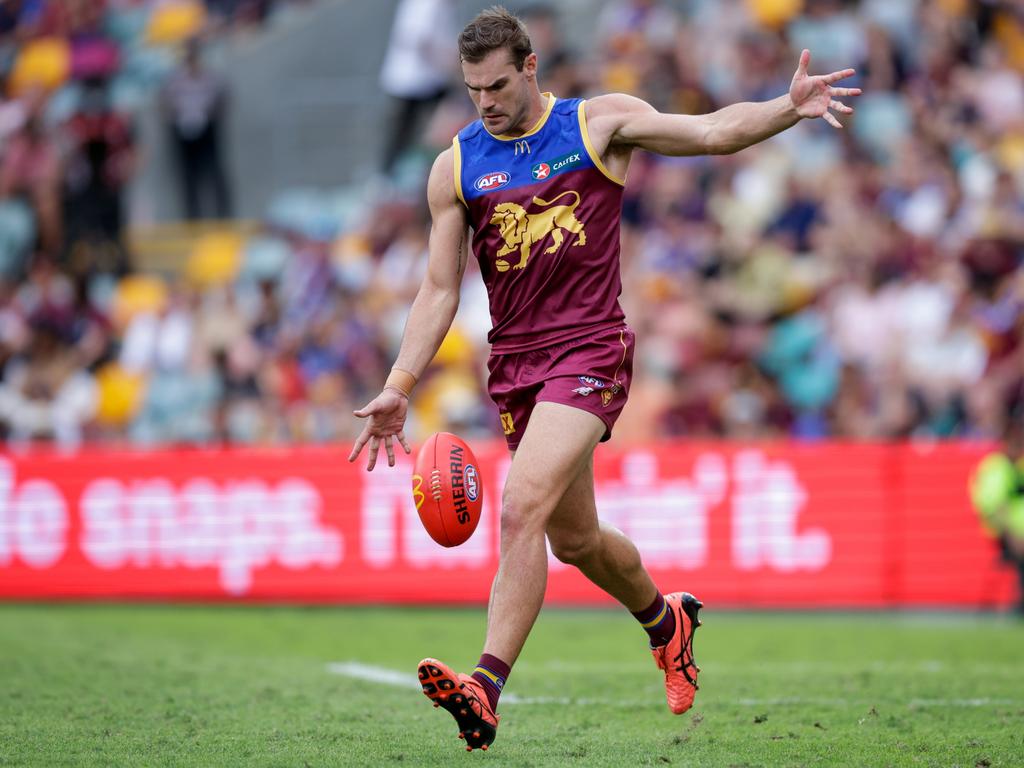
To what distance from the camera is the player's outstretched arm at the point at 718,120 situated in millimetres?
5672

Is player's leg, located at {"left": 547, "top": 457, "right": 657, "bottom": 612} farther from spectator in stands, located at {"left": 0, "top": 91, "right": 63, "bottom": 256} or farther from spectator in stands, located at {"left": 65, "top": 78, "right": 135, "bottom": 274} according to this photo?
spectator in stands, located at {"left": 0, "top": 91, "right": 63, "bottom": 256}

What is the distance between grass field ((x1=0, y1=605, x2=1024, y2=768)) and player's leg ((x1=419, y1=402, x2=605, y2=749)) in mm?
402

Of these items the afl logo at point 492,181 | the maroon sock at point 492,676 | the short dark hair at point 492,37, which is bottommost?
the maroon sock at point 492,676

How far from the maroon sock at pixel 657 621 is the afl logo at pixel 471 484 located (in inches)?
39.8

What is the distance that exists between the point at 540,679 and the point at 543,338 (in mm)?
2876

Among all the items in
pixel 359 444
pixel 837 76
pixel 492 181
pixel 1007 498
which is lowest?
pixel 1007 498

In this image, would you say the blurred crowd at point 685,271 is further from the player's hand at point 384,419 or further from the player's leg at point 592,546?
the player's hand at point 384,419

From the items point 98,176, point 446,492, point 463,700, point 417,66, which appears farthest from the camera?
point 98,176

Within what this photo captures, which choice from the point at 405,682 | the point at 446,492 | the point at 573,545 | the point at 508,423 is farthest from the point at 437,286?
Answer: the point at 405,682

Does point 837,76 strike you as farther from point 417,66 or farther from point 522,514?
point 417,66

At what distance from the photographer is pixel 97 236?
63.0 ft

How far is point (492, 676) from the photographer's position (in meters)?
5.45

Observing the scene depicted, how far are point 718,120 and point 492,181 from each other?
0.90 m

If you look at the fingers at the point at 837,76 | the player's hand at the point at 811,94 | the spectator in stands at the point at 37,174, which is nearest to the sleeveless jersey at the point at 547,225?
the player's hand at the point at 811,94
